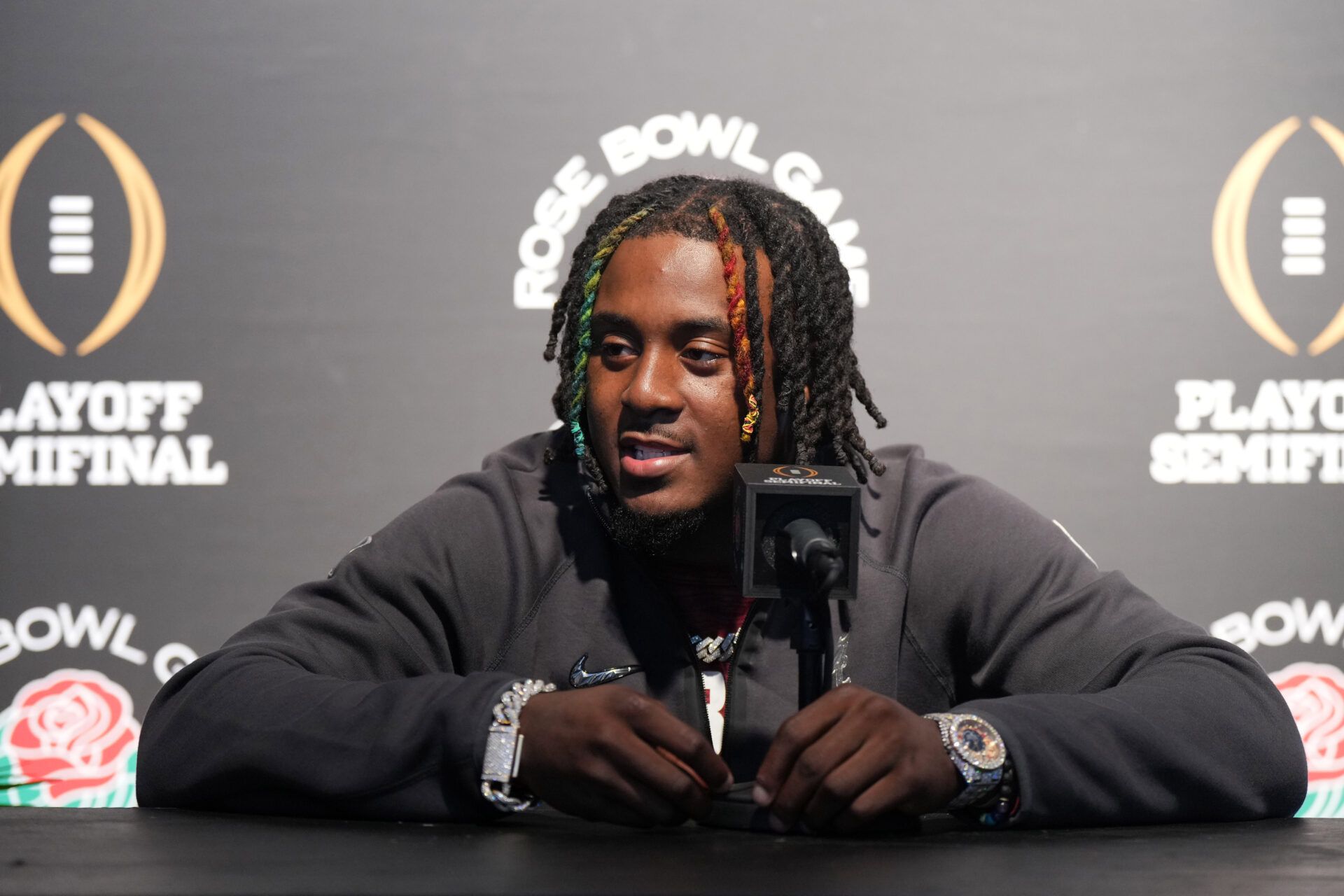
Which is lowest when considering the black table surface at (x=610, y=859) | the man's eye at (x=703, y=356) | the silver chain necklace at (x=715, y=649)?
the black table surface at (x=610, y=859)

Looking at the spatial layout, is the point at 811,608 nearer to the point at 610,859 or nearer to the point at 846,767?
the point at 846,767

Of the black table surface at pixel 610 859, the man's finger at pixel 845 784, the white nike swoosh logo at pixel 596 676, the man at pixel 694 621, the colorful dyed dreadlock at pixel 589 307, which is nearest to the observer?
the black table surface at pixel 610 859

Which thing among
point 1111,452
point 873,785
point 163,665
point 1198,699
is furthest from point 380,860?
point 1111,452

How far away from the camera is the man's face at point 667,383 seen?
135 centimetres

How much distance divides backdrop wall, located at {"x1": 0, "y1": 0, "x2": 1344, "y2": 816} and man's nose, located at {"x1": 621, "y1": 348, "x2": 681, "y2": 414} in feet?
2.80

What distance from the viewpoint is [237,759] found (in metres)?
1.04

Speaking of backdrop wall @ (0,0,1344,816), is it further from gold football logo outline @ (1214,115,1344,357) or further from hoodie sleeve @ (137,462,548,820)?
hoodie sleeve @ (137,462,548,820)

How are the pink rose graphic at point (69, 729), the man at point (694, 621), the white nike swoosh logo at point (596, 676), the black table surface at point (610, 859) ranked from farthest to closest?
1. the pink rose graphic at point (69, 729)
2. the white nike swoosh logo at point (596, 676)
3. the man at point (694, 621)
4. the black table surface at point (610, 859)

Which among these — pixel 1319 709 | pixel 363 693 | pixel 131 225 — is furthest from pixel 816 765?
pixel 131 225

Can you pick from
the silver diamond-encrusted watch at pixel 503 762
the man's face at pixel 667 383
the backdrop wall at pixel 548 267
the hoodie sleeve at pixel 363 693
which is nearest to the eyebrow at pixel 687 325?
the man's face at pixel 667 383

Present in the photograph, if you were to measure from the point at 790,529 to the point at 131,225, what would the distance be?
163 cm

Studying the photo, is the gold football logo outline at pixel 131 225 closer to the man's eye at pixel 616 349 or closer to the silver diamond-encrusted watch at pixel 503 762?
the man's eye at pixel 616 349

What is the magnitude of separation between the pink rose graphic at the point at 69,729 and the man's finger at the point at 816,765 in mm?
1579

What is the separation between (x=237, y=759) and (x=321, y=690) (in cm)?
8
